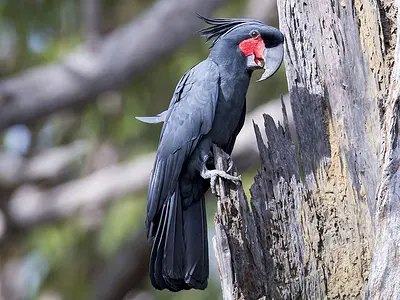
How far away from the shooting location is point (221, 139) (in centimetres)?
337

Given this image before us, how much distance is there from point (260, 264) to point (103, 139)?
5.06 metres

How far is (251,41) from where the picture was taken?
3.25 meters

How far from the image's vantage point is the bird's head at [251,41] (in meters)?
3.07

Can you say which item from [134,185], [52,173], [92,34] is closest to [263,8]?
[92,34]

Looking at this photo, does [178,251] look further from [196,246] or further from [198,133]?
[198,133]

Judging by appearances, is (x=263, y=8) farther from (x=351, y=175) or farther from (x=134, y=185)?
(x=351, y=175)

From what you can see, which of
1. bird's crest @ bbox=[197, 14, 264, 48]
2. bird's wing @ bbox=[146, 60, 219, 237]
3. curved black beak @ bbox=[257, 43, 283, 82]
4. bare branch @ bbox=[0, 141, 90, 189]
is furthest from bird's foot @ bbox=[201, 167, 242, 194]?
bare branch @ bbox=[0, 141, 90, 189]

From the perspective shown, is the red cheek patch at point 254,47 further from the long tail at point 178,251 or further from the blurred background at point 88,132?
the blurred background at point 88,132

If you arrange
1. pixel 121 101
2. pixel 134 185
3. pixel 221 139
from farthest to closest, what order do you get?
1. pixel 121 101
2. pixel 134 185
3. pixel 221 139

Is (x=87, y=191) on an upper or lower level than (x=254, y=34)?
lower

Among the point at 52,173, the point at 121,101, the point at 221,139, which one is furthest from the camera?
the point at 121,101

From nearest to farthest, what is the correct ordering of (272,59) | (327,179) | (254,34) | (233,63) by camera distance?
(327,179) → (272,59) → (254,34) → (233,63)

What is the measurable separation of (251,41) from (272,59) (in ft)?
0.70

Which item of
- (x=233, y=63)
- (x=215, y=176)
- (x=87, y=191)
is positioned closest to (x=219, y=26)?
(x=233, y=63)
